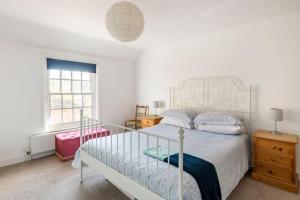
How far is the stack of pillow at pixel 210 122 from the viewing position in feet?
8.80

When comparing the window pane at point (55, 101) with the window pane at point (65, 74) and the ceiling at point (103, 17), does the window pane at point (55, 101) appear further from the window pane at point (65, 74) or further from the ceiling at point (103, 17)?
the ceiling at point (103, 17)

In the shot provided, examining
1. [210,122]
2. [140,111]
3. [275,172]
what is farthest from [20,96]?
[275,172]

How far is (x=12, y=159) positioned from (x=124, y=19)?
3.29m

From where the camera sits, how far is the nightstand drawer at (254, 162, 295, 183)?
2.34 meters

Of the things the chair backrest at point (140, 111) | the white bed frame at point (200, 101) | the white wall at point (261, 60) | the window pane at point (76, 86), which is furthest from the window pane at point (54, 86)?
the white wall at point (261, 60)

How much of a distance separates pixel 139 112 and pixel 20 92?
9.06ft

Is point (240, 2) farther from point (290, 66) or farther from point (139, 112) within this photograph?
point (139, 112)

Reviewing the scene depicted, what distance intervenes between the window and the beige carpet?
1148 millimetres

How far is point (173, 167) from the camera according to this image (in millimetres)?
1605

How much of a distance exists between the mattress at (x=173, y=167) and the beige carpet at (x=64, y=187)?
0.88ft

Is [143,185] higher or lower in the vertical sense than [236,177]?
higher

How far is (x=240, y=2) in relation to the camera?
7.25 feet

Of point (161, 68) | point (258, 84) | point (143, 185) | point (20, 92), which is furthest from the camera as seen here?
point (161, 68)

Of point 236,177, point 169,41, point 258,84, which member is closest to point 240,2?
point 258,84
